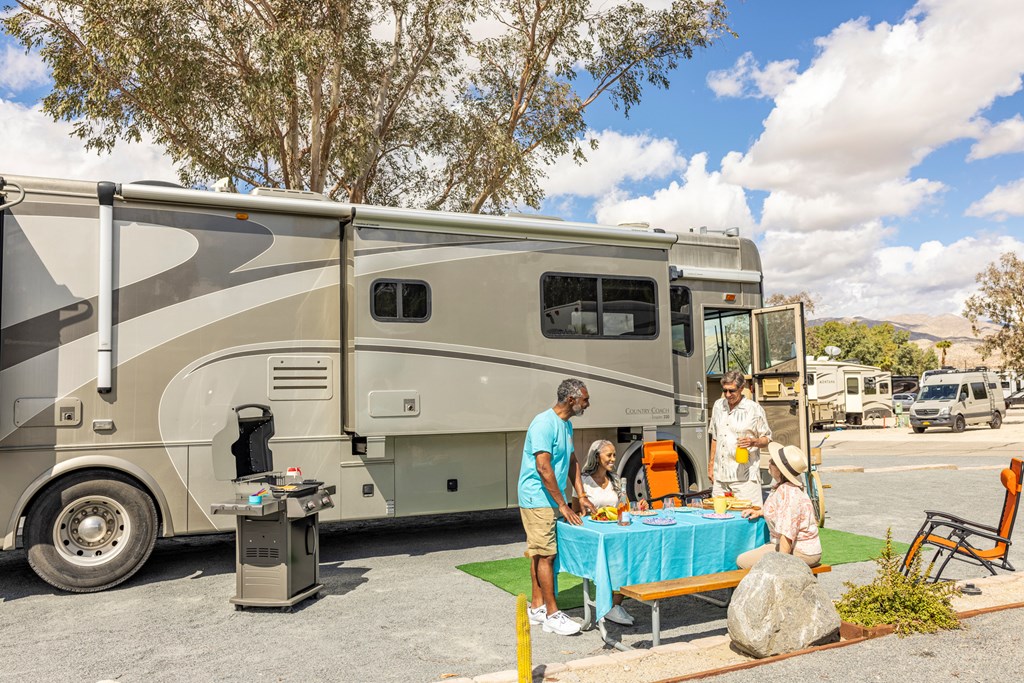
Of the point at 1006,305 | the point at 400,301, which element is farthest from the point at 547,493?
the point at 1006,305

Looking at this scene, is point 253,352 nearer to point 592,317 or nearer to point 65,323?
point 65,323

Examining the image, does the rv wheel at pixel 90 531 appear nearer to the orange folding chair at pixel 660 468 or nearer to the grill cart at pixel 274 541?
the grill cart at pixel 274 541

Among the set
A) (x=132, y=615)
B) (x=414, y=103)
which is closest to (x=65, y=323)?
(x=132, y=615)

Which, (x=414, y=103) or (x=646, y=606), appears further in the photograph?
(x=414, y=103)

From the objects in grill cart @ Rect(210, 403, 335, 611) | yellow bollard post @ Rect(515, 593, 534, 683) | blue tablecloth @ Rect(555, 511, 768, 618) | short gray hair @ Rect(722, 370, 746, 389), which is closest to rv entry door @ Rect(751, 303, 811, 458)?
short gray hair @ Rect(722, 370, 746, 389)

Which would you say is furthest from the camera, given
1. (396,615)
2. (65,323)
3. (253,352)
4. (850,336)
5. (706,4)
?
(850,336)

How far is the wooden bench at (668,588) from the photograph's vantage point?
4.74m

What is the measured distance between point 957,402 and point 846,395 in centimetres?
421

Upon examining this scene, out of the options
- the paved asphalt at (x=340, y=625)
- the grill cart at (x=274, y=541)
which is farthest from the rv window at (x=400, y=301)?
the paved asphalt at (x=340, y=625)

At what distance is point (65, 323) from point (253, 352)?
146 cm

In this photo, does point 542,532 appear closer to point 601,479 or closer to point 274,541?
point 601,479

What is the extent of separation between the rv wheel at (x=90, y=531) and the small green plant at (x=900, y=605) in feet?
17.4

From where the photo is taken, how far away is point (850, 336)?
227ft

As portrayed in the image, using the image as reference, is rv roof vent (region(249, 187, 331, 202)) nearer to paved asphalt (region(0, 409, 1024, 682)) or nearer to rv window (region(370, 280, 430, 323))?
rv window (region(370, 280, 430, 323))
